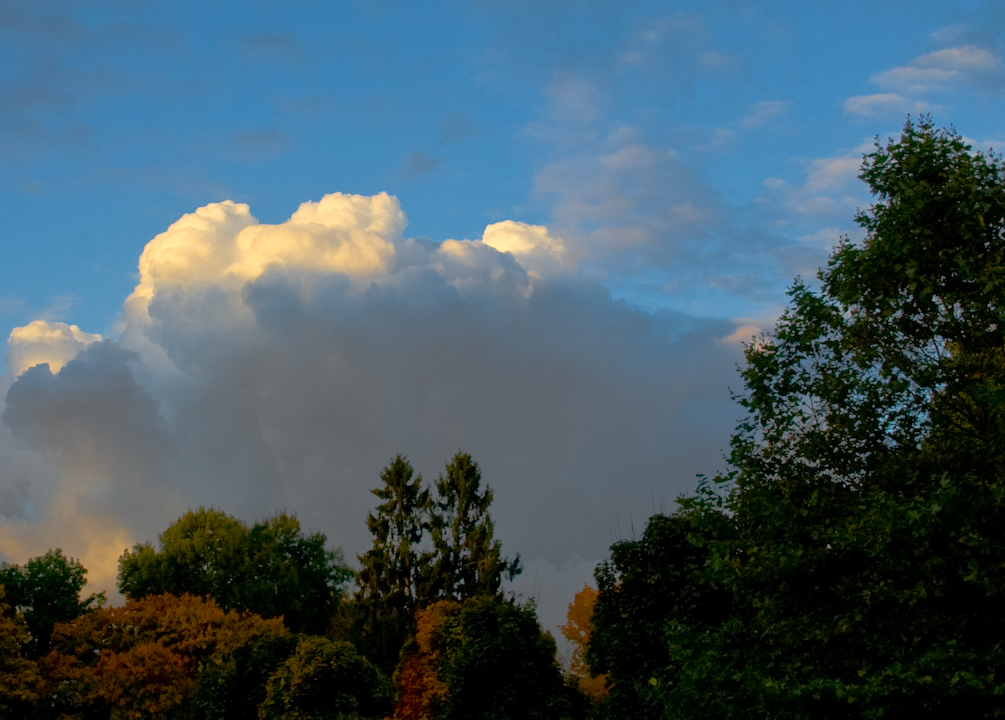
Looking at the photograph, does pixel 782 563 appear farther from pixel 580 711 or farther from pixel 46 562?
pixel 46 562

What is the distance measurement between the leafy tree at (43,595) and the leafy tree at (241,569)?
687cm

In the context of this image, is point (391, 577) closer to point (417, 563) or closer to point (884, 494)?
point (417, 563)

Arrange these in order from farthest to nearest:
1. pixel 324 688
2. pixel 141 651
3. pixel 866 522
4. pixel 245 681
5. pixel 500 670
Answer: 1. pixel 141 651
2. pixel 245 681
3. pixel 500 670
4. pixel 324 688
5. pixel 866 522

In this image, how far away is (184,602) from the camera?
5375 cm

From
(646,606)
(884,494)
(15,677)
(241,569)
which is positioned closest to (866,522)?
(884,494)

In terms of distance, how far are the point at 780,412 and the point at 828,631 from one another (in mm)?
4939

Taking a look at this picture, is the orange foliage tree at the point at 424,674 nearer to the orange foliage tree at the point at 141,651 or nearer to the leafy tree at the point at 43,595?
the orange foliage tree at the point at 141,651

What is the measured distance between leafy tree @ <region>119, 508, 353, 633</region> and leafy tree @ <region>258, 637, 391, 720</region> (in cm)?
3013

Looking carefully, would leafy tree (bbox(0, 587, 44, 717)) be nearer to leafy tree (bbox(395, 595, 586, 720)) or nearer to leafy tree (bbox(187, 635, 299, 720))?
leafy tree (bbox(187, 635, 299, 720))

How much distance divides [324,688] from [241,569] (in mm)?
34042

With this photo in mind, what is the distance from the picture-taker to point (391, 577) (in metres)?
52.8

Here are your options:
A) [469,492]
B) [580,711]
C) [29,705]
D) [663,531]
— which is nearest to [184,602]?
[29,705]

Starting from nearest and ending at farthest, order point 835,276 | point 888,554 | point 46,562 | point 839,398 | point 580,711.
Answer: point 888,554 → point 839,398 → point 835,276 → point 580,711 → point 46,562

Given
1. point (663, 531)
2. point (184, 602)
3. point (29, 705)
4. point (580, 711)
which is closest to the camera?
point (663, 531)
